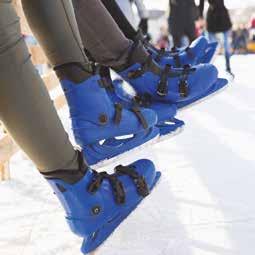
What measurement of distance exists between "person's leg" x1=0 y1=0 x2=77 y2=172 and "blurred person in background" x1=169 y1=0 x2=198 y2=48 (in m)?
2.98

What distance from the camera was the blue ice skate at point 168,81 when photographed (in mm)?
1145

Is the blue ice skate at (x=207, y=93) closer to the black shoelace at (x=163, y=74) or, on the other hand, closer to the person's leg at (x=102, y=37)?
the black shoelace at (x=163, y=74)

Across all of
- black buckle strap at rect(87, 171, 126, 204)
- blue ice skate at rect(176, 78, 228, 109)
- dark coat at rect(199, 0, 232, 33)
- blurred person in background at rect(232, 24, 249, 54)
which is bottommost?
blurred person in background at rect(232, 24, 249, 54)

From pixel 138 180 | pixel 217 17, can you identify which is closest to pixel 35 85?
pixel 138 180

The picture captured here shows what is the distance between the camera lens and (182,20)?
3.76m

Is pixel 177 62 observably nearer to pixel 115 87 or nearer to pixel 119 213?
pixel 115 87

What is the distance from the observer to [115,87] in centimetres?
121

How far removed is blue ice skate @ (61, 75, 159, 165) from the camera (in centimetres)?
90

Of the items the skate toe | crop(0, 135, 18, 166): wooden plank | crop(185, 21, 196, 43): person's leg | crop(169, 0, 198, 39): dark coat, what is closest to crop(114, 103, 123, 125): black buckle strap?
the skate toe

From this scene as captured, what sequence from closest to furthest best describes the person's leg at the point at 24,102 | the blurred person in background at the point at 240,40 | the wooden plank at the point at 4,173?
the person's leg at the point at 24,102, the wooden plank at the point at 4,173, the blurred person in background at the point at 240,40

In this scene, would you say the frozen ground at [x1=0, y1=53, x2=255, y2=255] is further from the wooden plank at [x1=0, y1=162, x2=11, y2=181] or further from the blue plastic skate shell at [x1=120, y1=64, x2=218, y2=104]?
the blue plastic skate shell at [x1=120, y1=64, x2=218, y2=104]

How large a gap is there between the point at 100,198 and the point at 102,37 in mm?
444

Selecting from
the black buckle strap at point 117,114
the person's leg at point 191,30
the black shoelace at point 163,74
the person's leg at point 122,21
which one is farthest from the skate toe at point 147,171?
the person's leg at point 191,30

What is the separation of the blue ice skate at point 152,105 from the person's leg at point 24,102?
0.43m
